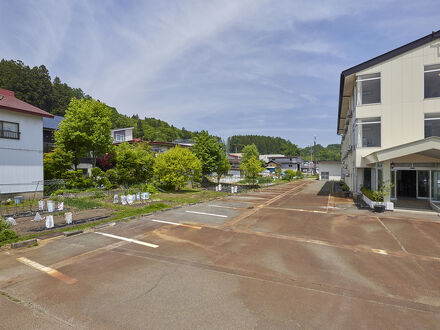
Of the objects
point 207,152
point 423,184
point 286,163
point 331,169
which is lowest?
point 423,184

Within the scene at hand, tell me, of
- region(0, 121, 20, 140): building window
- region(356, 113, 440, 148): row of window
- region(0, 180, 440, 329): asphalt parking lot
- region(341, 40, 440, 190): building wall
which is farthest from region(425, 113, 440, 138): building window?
region(0, 121, 20, 140): building window

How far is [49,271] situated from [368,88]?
72.8 ft

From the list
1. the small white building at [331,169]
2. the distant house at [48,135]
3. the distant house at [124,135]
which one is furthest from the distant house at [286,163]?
the distant house at [48,135]

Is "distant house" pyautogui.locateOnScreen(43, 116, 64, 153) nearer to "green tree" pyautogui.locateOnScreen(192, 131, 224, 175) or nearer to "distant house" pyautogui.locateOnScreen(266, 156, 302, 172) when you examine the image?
"green tree" pyautogui.locateOnScreen(192, 131, 224, 175)

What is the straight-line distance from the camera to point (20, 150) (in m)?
18.8

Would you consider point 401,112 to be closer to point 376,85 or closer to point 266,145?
point 376,85

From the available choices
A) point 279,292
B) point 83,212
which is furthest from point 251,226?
point 83,212

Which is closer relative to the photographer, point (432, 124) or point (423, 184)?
point (432, 124)

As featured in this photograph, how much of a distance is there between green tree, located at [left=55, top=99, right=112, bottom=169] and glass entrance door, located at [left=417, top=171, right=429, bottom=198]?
3003cm

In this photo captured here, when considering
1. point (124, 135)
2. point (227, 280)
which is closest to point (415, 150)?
point (227, 280)

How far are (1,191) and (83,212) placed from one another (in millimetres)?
8643

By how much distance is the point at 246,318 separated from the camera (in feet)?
14.2

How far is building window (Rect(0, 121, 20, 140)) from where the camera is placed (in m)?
18.0

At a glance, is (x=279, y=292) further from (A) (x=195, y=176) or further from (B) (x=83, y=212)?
(A) (x=195, y=176)
